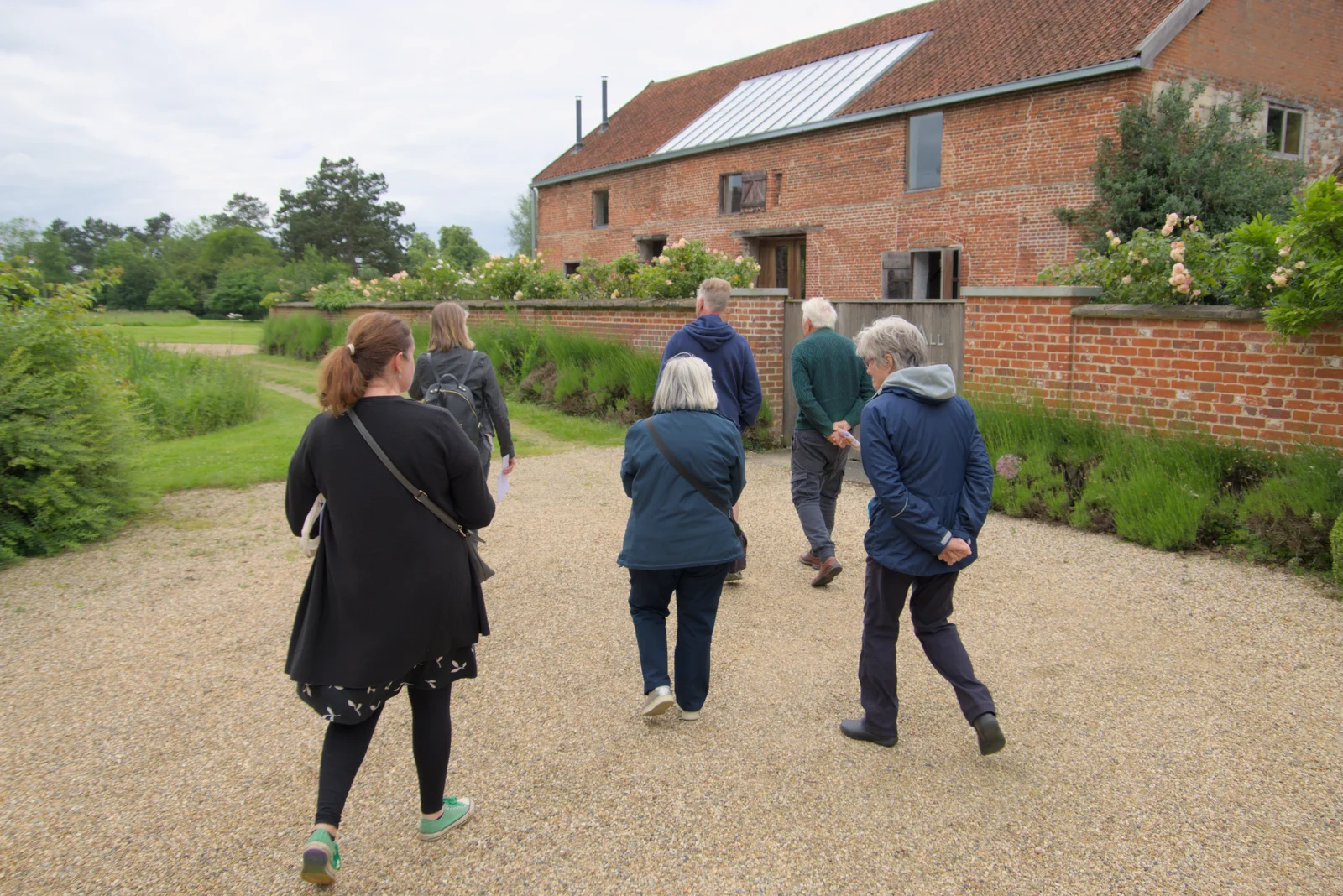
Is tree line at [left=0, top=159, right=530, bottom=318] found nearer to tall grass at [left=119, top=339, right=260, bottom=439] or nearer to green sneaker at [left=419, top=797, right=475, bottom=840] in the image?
tall grass at [left=119, top=339, right=260, bottom=439]

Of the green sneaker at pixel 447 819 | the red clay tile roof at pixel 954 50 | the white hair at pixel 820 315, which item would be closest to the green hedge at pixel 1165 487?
the white hair at pixel 820 315

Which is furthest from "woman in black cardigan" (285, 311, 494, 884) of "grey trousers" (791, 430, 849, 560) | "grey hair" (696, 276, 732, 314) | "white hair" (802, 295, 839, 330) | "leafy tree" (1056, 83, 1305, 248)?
"leafy tree" (1056, 83, 1305, 248)

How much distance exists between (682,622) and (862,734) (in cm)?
87

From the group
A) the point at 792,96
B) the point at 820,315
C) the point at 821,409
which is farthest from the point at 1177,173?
the point at 821,409

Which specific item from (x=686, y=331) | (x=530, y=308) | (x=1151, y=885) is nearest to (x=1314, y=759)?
(x=1151, y=885)

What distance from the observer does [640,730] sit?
3.89 meters

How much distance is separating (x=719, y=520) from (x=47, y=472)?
5.59m

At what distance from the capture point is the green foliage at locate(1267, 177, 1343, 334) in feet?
18.5

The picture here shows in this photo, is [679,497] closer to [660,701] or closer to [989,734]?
[660,701]

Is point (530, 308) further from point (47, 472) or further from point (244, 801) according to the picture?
point (244, 801)

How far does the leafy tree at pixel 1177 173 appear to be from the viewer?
53.6 feet

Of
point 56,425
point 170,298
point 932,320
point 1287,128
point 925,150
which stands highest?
point 1287,128

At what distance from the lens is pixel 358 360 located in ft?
9.11

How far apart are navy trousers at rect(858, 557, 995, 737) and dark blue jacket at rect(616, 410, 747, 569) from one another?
1.98 feet
